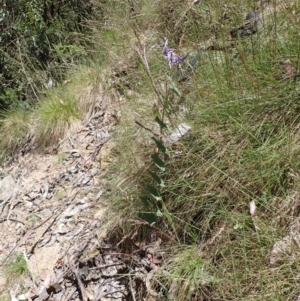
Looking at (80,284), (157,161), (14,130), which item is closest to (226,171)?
(157,161)

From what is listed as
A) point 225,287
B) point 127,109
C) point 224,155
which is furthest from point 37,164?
point 225,287

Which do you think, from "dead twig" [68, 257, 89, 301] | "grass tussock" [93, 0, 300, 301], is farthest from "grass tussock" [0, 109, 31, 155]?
"dead twig" [68, 257, 89, 301]

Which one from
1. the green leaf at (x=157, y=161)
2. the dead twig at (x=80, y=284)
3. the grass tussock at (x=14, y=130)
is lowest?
the dead twig at (x=80, y=284)

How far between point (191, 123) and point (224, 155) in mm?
354

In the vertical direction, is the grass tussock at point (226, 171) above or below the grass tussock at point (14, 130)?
above

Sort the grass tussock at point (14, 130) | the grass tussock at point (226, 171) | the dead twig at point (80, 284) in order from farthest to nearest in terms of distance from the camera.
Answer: the grass tussock at point (14, 130) → the dead twig at point (80, 284) → the grass tussock at point (226, 171)

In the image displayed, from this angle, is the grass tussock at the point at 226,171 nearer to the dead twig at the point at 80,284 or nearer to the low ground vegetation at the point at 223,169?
the low ground vegetation at the point at 223,169

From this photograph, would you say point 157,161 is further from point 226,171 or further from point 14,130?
point 14,130

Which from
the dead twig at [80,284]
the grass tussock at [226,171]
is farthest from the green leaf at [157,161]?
the dead twig at [80,284]

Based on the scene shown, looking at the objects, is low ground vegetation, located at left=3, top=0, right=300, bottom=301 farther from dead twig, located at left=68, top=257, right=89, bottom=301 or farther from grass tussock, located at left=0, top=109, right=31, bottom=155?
grass tussock, located at left=0, top=109, right=31, bottom=155

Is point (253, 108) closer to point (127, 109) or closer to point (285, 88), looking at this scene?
point (285, 88)

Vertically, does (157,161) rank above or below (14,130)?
above

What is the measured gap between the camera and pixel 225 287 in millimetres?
2277

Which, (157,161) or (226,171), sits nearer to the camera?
(157,161)
